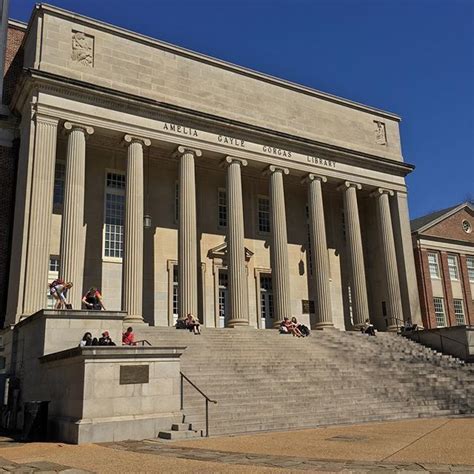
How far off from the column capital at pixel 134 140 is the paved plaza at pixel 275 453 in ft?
49.3

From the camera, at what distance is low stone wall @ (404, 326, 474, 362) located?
2427cm

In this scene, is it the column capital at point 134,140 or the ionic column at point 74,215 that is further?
the column capital at point 134,140

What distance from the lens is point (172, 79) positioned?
88.6ft

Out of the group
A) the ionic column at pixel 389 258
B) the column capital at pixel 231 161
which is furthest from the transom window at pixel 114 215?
the ionic column at pixel 389 258

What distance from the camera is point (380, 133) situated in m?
34.1

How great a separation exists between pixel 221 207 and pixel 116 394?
18.7m

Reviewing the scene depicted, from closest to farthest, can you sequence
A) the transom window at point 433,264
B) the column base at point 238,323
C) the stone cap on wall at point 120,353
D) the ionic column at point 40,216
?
the stone cap on wall at point 120,353, the ionic column at point 40,216, the column base at point 238,323, the transom window at point 433,264

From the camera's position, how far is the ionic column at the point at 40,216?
66.3 ft

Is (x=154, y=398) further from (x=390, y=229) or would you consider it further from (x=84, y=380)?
(x=390, y=229)

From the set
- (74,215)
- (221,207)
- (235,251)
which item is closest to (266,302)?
(235,251)

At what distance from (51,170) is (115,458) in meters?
15.3

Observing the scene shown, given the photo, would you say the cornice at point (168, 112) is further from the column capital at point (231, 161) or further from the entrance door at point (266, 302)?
the entrance door at point (266, 302)

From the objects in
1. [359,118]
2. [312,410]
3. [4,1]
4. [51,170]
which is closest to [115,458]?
[312,410]

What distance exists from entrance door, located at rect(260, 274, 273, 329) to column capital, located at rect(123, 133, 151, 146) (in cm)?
1033
